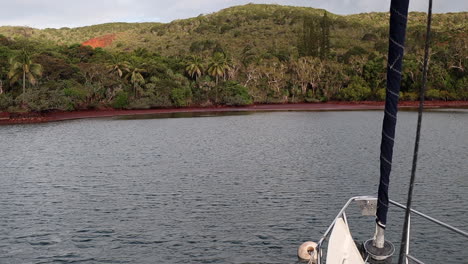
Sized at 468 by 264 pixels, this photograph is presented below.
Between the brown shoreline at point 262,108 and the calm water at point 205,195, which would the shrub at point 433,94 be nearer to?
the brown shoreline at point 262,108

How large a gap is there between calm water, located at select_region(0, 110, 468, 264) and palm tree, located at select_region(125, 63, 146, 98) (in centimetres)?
4794

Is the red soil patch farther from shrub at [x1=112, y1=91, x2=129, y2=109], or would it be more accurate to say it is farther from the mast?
the mast

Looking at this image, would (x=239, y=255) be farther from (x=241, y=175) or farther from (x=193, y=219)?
(x=241, y=175)

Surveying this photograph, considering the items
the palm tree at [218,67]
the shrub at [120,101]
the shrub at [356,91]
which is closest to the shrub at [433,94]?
the shrub at [356,91]

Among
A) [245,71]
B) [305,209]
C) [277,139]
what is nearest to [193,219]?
[305,209]

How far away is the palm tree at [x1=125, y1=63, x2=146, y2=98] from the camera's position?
92.2 m

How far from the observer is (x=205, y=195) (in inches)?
904

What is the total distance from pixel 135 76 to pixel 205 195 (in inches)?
2939

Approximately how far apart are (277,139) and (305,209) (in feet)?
85.0

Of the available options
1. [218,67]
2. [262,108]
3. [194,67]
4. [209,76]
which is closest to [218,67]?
[218,67]

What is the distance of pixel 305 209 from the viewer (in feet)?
65.1

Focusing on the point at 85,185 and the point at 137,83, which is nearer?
the point at 85,185

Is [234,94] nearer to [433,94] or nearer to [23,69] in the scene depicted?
[23,69]

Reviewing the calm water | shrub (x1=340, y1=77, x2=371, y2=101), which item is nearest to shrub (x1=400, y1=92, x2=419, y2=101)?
shrub (x1=340, y1=77, x2=371, y2=101)
